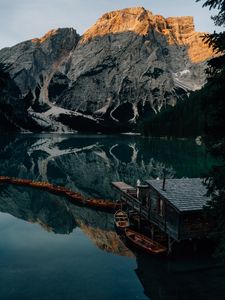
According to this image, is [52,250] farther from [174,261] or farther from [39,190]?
[39,190]

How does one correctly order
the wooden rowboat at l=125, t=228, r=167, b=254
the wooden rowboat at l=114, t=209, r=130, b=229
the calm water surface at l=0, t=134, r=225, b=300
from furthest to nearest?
1. the wooden rowboat at l=114, t=209, r=130, b=229
2. the wooden rowboat at l=125, t=228, r=167, b=254
3. the calm water surface at l=0, t=134, r=225, b=300

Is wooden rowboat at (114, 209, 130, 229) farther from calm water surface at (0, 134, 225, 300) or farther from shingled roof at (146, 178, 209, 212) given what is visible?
shingled roof at (146, 178, 209, 212)

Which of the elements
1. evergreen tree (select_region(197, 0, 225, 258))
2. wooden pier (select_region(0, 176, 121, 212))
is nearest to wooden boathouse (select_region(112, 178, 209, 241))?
evergreen tree (select_region(197, 0, 225, 258))

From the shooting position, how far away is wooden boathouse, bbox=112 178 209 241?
2820 centimetres

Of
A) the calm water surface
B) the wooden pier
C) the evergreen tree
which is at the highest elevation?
the evergreen tree

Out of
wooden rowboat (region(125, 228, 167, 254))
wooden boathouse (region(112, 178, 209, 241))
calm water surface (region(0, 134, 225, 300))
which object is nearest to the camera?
calm water surface (region(0, 134, 225, 300))

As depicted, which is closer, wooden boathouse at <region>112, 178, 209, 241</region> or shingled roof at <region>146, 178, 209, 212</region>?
wooden boathouse at <region>112, 178, 209, 241</region>

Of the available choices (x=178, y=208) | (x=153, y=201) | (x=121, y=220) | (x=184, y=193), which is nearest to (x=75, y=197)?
(x=121, y=220)

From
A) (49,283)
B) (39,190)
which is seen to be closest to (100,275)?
(49,283)

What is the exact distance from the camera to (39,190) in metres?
58.8

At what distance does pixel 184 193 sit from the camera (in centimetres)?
3047

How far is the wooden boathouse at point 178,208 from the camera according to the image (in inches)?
1110

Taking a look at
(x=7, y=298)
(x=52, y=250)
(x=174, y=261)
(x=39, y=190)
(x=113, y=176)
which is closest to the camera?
(x=7, y=298)

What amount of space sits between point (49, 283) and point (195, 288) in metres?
9.97
